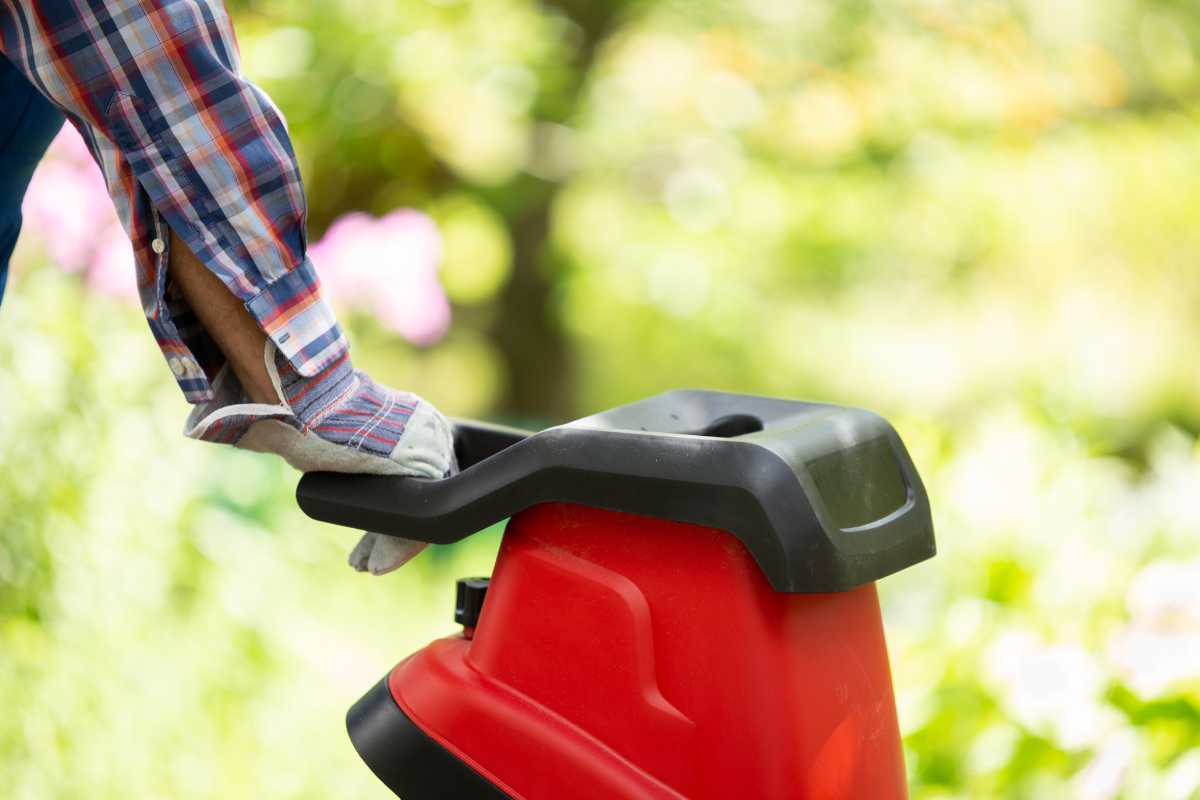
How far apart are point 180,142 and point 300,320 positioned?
0.18m

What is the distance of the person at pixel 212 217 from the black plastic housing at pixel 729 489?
6 centimetres

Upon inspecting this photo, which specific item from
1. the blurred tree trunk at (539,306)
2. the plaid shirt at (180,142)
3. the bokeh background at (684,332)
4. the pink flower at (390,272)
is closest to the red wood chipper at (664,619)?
the plaid shirt at (180,142)

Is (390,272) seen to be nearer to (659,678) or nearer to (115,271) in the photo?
(115,271)

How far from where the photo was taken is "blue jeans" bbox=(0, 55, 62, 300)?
1239 millimetres

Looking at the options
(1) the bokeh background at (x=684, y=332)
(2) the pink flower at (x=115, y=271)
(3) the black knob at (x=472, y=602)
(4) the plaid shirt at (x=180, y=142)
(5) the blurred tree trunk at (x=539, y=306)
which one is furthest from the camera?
(5) the blurred tree trunk at (x=539, y=306)

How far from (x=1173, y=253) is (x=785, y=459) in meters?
6.38

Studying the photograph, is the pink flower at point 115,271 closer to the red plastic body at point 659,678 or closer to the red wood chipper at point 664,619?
the red wood chipper at point 664,619

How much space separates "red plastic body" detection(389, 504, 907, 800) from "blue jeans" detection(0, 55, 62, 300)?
25.5 inches

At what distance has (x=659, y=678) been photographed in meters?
1.11

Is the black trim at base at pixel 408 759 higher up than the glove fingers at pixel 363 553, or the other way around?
the glove fingers at pixel 363 553

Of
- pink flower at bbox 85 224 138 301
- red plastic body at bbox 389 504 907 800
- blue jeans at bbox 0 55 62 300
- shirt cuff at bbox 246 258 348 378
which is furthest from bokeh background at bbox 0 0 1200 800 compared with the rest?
shirt cuff at bbox 246 258 348 378

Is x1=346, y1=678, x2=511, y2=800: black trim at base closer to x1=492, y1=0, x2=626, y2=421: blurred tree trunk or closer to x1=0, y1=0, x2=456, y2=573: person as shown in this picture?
x1=0, y1=0, x2=456, y2=573: person

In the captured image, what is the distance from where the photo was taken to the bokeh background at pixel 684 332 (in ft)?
7.30

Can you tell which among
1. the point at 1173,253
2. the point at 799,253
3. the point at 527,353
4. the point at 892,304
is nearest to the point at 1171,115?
the point at 1173,253
